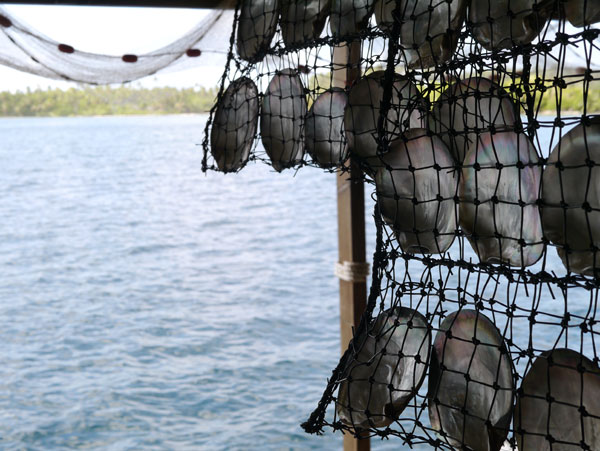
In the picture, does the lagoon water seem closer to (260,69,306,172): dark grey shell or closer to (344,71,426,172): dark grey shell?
(260,69,306,172): dark grey shell

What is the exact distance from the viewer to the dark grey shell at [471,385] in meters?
0.79

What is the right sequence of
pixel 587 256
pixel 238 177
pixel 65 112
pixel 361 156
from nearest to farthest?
1. pixel 587 256
2. pixel 361 156
3. pixel 65 112
4. pixel 238 177

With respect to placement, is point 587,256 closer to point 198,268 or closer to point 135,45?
point 135,45

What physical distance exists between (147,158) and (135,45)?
16.7 m

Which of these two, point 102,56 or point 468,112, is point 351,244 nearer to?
point 102,56

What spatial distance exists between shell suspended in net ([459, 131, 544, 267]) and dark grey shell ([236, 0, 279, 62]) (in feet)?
2.25

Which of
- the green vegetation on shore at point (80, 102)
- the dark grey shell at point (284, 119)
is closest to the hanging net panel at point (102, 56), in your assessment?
the dark grey shell at point (284, 119)

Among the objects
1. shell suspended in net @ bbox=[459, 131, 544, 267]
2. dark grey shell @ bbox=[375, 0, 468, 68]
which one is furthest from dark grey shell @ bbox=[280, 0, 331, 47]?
shell suspended in net @ bbox=[459, 131, 544, 267]

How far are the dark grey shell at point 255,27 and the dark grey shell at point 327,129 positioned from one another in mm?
170

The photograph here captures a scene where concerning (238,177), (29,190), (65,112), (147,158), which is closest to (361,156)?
(65,112)

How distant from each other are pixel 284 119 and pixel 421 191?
0.58 meters

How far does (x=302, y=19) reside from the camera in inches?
51.5

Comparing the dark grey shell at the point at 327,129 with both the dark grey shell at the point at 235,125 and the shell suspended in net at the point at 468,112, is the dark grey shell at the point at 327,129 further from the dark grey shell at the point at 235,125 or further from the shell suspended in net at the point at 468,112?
the shell suspended in net at the point at 468,112

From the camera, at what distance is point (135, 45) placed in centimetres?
200
